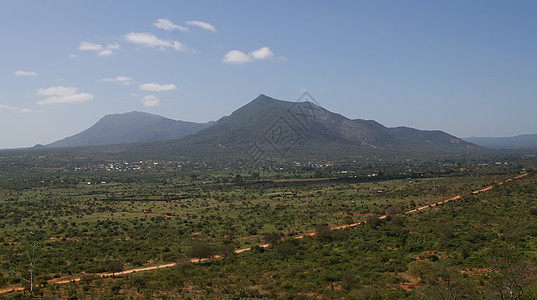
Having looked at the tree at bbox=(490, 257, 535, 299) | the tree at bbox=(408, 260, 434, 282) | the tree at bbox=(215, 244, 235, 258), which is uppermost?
the tree at bbox=(490, 257, 535, 299)

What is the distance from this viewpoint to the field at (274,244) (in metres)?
22.4

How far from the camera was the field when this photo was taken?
22375 millimetres

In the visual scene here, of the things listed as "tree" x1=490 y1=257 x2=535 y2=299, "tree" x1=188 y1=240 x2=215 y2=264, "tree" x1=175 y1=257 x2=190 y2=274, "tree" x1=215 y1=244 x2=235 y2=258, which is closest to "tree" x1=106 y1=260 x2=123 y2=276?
"tree" x1=175 y1=257 x2=190 y2=274

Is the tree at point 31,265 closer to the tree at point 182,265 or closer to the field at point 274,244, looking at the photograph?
the field at point 274,244

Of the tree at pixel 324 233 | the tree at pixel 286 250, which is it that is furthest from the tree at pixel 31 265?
the tree at pixel 324 233

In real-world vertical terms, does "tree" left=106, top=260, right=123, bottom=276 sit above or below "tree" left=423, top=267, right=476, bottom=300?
below

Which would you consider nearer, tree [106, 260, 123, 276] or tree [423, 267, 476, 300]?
tree [423, 267, 476, 300]

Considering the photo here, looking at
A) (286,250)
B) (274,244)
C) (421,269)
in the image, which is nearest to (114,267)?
(286,250)

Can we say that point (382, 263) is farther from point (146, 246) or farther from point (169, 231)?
point (169, 231)

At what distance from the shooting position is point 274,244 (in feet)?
118

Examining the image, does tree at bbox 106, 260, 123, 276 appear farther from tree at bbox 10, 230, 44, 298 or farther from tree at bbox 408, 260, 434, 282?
tree at bbox 408, 260, 434, 282

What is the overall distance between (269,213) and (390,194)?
89.6 ft

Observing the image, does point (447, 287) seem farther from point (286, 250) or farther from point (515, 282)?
point (286, 250)

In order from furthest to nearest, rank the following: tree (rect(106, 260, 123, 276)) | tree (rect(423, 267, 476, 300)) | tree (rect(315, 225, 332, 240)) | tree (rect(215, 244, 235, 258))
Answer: tree (rect(315, 225, 332, 240)), tree (rect(215, 244, 235, 258)), tree (rect(106, 260, 123, 276)), tree (rect(423, 267, 476, 300))
